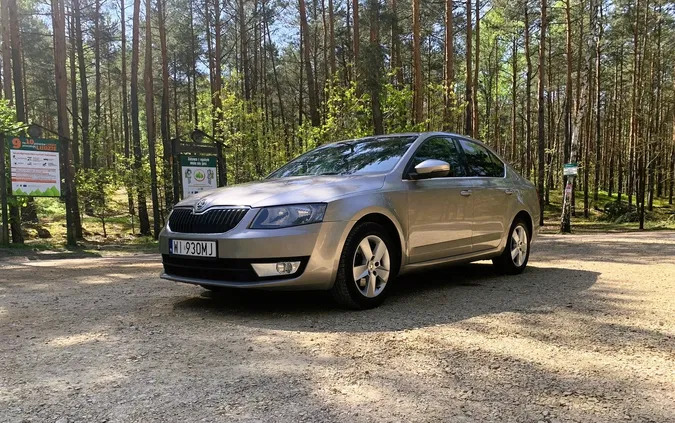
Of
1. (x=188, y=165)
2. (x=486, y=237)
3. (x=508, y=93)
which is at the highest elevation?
(x=508, y=93)

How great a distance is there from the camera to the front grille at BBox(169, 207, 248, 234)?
385cm

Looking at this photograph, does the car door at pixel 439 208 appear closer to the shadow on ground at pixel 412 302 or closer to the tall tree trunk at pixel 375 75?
the shadow on ground at pixel 412 302

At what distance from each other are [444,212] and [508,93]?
134ft

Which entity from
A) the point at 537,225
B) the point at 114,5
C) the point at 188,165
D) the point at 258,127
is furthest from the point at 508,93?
the point at 537,225

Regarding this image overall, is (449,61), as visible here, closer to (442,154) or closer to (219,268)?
(442,154)

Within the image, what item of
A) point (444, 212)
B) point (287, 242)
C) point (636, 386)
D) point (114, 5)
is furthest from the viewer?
point (114, 5)

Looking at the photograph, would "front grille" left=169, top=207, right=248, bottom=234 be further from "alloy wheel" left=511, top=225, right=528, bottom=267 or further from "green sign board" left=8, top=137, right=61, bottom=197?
"green sign board" left=8, top=137, right=61, bottom=197

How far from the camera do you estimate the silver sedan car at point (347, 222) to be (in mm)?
3768

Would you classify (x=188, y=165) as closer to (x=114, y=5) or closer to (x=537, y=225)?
(x=537, y=225)

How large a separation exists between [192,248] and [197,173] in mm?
8847

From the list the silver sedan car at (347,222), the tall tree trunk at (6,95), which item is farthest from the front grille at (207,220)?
the tall tree trunk at (6,95)

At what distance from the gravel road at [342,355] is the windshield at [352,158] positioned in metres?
1.25

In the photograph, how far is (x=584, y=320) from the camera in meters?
3.84

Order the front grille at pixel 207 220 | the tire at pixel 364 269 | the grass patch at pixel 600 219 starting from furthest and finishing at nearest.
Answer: the grass patch at pixel 600 219 < the tire at pixel 364 269 < the front grille at pixel 207 220
